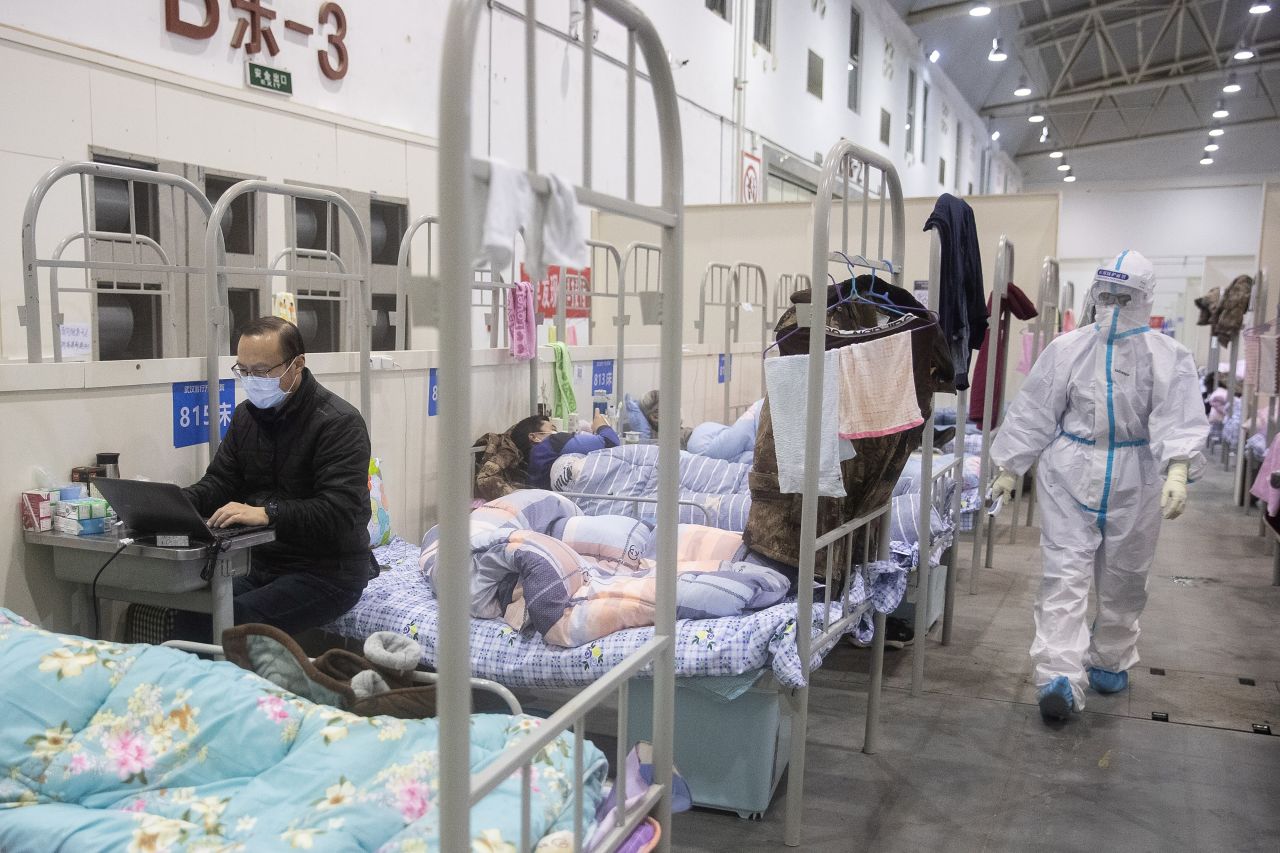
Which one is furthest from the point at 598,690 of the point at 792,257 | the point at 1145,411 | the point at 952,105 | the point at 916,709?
the point at 952,105

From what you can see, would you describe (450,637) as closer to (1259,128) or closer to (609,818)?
(609,818)

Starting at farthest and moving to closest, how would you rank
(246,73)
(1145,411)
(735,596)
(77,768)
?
(246,73) < (1145,411) < (735,596) < (77,768)

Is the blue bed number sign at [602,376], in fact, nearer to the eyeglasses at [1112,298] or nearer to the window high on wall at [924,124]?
the eyeglasses at [1112,298]

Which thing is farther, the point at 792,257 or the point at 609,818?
the point at 792,257

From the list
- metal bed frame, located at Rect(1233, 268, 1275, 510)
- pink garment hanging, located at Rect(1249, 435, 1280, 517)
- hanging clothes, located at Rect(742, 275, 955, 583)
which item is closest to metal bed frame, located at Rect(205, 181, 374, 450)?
hanging clothes, located at Rect(742, 275, 955, 583)

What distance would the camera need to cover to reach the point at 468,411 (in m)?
1.19

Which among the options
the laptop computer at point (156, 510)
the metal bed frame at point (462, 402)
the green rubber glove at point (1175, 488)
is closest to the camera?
the metal bed frame at point (462, 402)

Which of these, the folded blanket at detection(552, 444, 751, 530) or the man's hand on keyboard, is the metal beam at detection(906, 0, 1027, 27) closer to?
the folded blanket at detection(552, 444, 751, 530)

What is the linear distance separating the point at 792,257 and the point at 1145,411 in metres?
4.46

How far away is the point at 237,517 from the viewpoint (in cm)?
269

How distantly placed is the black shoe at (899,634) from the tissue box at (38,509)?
3246mm

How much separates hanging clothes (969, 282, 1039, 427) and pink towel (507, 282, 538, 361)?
216 cm

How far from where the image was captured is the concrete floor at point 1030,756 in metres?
2.81

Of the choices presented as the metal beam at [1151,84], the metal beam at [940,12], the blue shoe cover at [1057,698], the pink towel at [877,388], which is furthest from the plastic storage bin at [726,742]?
the metal beam at [1151,84]
